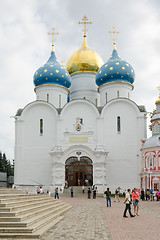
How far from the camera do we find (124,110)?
100 feet

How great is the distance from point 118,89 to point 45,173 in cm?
1040

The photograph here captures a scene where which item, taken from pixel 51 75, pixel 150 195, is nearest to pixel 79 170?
pixel 150 195

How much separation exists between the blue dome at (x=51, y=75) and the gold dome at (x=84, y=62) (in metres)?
3.97

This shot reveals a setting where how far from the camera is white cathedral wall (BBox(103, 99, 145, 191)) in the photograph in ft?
96.0

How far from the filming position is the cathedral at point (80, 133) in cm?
2805

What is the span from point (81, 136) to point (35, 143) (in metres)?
4.63

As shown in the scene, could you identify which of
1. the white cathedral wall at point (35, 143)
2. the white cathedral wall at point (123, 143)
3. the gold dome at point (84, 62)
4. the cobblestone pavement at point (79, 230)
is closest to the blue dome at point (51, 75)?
the white cathedral wall at point (35, 143)

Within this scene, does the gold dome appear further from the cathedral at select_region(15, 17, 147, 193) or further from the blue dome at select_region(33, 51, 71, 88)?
the blue dome at select_region(33, 51, 71, 88)

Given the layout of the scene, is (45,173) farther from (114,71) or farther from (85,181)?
(114,71)

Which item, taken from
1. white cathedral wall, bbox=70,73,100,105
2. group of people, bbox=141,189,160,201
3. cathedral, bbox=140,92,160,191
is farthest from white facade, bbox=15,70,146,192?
group of people, bbox=141,189,160,201

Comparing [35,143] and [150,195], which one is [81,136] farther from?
[150,195]

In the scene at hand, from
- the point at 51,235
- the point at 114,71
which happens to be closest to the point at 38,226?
the point at 51,235

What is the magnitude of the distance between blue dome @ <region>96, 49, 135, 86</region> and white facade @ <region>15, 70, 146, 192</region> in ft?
2.02

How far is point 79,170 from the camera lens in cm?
2844
